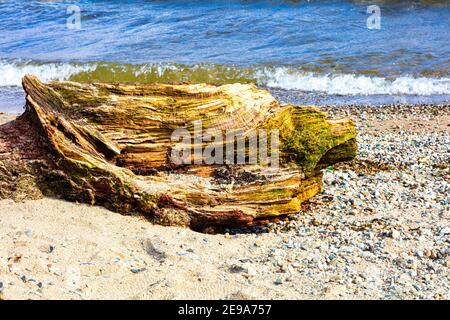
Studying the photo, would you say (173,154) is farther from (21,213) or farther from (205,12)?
(205,12)

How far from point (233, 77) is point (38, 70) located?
6.00m

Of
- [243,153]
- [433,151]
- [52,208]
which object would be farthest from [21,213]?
[433,151]

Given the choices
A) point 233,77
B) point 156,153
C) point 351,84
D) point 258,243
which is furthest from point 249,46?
point 258,243

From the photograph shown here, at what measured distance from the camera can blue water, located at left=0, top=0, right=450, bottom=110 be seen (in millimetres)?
14273

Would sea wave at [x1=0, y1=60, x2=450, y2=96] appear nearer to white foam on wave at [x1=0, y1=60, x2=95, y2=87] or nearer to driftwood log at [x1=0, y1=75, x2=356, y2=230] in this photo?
white foam on wave at [x1=0, y1=60, x2=95, y2=87]

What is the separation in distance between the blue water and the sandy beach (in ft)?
24.1

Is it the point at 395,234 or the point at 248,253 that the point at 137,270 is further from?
the point at 395,234

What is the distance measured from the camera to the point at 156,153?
20.7 feet

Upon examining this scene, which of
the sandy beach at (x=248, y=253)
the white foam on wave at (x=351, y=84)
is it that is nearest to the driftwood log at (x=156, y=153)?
the sandy beach at (x=248, y=253)

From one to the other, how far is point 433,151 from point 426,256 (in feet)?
12.8

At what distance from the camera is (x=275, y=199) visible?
606cm

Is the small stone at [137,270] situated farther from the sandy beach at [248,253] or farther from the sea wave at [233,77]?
the sea wave at [233,77]

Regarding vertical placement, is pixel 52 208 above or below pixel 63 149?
below

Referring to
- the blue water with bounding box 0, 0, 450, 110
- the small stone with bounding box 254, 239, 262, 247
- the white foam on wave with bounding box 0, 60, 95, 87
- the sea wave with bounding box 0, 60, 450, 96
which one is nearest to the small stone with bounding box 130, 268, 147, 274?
the small stone with bounding box 254, 239, 262, 247
